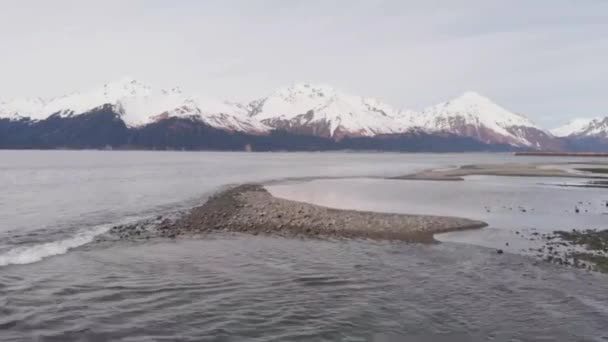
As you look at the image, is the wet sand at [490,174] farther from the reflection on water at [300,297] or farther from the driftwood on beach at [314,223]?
the reflection on water at [300,297]

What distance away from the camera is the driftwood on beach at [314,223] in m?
34.7

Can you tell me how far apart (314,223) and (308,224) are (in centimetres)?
56

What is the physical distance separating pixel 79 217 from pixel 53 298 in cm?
2714

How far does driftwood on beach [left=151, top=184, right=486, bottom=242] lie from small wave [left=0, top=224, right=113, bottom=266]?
5.24 meters

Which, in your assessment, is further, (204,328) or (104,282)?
(104,282)

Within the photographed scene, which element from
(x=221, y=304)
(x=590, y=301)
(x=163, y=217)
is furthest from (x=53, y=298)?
(x=163, y=217)

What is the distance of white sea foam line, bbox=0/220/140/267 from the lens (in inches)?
1027

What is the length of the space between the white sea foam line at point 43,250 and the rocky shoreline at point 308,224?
2438mm

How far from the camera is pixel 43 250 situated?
28.9m

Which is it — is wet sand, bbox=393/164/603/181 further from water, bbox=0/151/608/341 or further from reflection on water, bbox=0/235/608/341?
reflection on water, bbox=0/235/608/341

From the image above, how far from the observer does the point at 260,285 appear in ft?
71.1

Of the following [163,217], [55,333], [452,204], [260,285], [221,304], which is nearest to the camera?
[55,333]

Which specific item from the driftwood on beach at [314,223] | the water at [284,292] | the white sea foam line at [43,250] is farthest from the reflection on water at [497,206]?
the white sea foam line at [43,250]

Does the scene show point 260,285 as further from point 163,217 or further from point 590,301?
point 163,217
